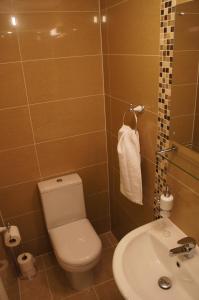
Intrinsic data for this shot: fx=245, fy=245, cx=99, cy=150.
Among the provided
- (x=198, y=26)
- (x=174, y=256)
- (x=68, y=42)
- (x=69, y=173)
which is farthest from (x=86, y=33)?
(x=174, y=256)

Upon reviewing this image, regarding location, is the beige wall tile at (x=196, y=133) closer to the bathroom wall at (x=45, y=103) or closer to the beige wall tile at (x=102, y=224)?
the bathroom wall at (x=45, y=103)

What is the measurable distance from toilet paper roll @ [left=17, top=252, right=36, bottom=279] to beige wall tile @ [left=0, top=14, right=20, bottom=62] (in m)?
1.52

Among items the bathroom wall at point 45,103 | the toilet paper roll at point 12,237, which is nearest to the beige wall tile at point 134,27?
the bathroom wall at point 45,103

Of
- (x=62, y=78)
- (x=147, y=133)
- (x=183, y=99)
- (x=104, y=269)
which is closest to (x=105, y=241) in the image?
(x=104, y=269)

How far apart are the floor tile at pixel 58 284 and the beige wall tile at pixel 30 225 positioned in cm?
33

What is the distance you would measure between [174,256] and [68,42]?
148 centimetres

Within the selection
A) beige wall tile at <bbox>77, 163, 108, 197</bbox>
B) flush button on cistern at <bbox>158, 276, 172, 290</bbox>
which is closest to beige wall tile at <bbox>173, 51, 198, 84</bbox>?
flush button on cistern at <bbox>158, 276, 172, 290</bbox>

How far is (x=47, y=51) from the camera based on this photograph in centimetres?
167

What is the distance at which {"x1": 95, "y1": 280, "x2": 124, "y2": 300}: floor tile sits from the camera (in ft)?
6.05

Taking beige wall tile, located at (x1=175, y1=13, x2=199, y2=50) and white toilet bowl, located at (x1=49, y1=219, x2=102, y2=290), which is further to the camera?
white toilet bowl, located at (x1=49, y1=219, x2=102, y2=290)

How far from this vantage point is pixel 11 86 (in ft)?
5.45

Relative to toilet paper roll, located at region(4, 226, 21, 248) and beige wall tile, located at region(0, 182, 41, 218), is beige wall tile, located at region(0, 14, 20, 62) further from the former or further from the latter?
toilet paper roll, located at region(4, 226, 21, 248)

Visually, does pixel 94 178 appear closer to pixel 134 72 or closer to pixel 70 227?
pixel 70 227

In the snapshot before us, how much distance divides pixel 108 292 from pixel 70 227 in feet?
1.86
